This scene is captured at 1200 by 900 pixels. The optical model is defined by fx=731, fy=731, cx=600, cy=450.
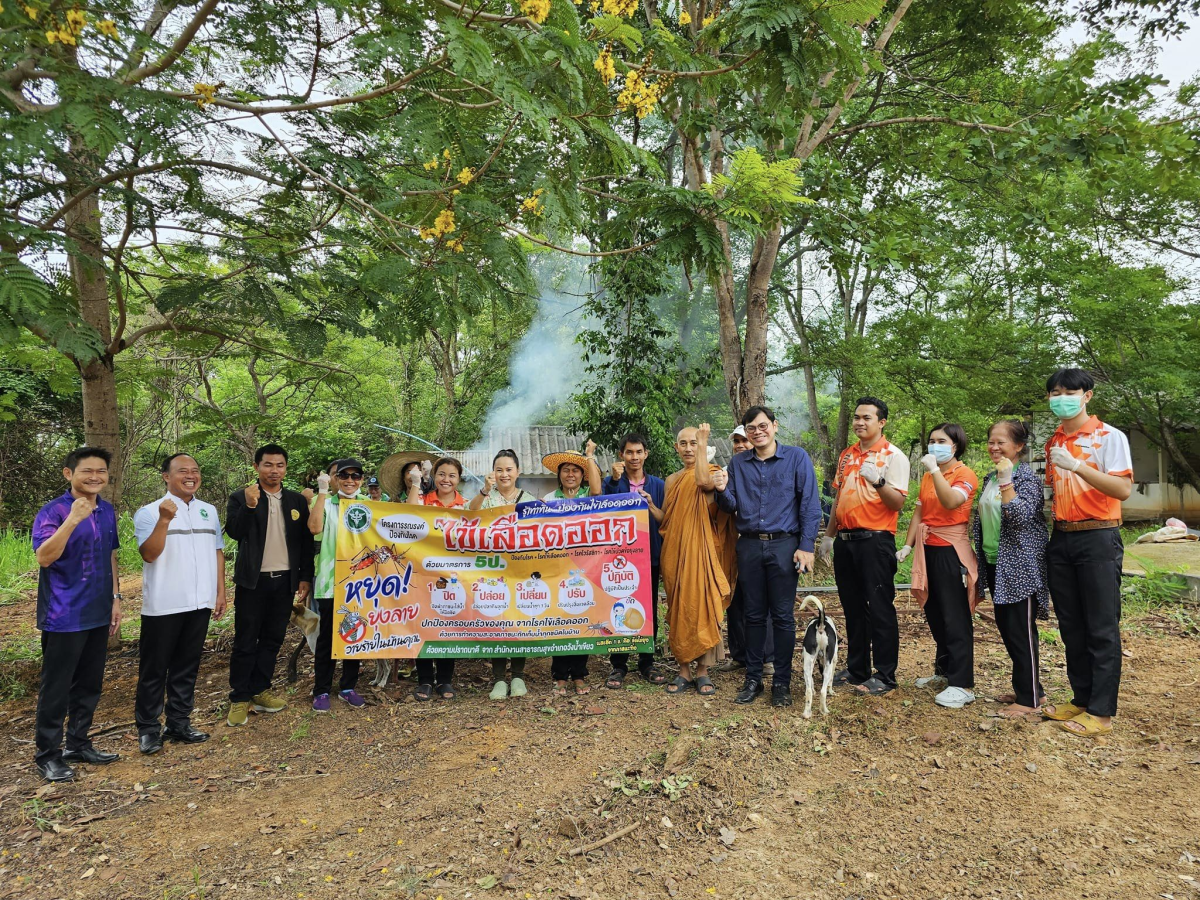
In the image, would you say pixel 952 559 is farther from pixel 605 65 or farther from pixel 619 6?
pixel 619 6

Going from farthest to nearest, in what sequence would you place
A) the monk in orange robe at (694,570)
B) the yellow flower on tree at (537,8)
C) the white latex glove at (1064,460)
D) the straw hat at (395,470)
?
1. the straw hat at (395,470)
2. the monk in orange robe at (694,570)
3. the white latex glove at (1064,460)
4. the yellow flower on tree at (537,8)

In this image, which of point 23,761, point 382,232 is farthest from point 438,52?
point 23,761

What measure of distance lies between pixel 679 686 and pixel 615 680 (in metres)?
0.48

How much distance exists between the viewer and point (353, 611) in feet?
16.7

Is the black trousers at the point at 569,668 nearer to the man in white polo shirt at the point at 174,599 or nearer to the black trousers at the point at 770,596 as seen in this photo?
the black trousers at the point at 770,596

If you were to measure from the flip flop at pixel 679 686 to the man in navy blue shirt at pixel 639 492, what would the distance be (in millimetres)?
193

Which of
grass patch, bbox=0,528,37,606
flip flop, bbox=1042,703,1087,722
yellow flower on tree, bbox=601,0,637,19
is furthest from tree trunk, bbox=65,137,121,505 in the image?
flip flop, bbox=1042,703,1087,722

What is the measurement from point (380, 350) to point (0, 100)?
13.3 m

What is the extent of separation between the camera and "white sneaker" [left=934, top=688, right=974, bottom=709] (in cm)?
443

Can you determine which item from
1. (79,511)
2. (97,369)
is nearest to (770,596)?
(79,511)

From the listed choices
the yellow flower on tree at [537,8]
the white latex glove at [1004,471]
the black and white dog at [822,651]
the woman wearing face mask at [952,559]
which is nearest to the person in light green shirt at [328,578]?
the black and white dog at [822,651]

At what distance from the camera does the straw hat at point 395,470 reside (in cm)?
633

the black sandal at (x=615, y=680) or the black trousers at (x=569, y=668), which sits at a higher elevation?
the black trousers at (x=569, y=668)

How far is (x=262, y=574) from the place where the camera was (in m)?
4.90
